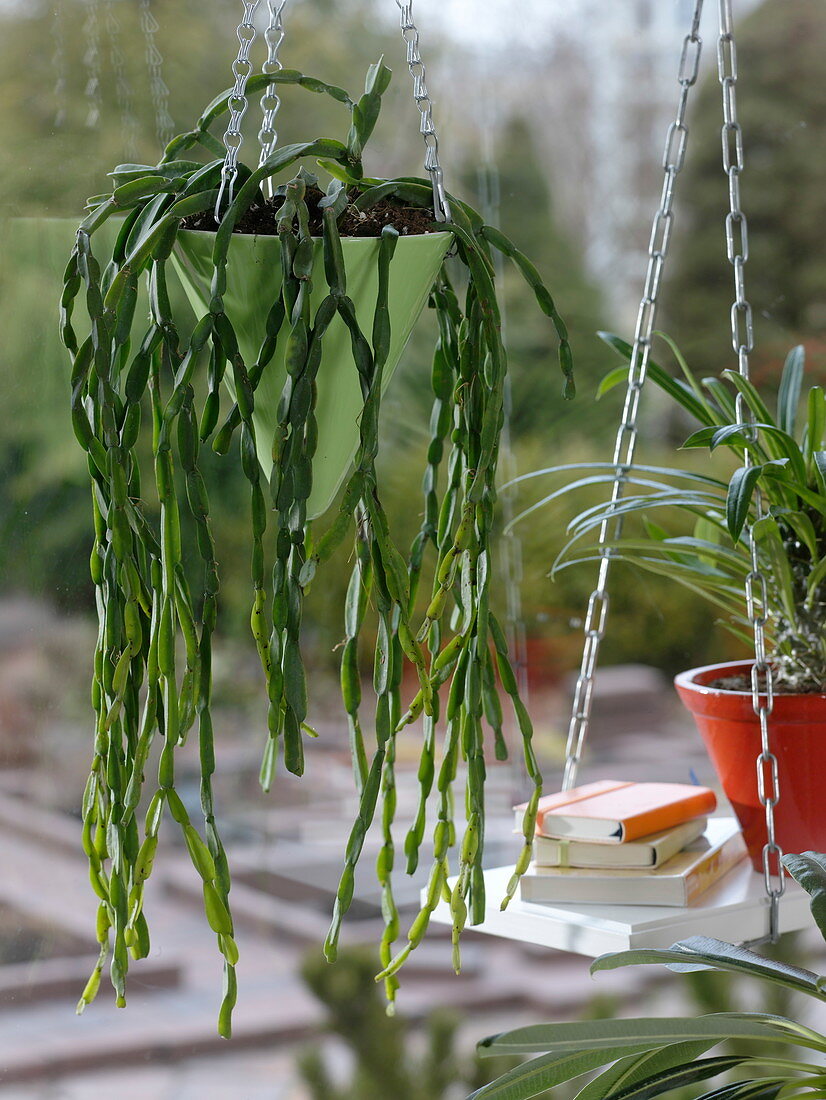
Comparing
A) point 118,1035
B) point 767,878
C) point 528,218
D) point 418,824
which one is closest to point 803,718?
point 767,878

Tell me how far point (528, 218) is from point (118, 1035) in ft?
5.58

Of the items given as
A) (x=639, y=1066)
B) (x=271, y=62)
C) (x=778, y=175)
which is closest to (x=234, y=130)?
(x=271, y=62)

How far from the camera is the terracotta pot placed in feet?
3.38

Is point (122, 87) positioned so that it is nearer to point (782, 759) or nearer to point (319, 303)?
point (319, 303)

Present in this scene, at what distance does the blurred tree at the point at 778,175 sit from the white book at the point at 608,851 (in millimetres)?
1509

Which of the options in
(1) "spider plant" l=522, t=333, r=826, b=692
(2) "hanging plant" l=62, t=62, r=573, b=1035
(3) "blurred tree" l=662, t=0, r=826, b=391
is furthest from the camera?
(3) "blurred tree" l=662, t=0, r=826, b=391

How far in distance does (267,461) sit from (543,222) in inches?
68.4

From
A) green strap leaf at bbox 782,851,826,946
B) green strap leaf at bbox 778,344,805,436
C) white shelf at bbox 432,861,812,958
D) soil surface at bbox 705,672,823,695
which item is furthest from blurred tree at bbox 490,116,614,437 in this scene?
green strap leaf at bbox 782,851,826,946

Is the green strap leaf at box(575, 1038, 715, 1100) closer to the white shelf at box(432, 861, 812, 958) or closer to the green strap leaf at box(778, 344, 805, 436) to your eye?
the white shelf at box(432, 861, 812, 958)

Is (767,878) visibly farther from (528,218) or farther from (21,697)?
(528,218)

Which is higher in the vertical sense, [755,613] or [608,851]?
[755,613]

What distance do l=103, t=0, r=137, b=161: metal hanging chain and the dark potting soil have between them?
112cm

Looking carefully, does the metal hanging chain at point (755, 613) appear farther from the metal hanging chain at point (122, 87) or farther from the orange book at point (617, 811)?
the metal hanging chain at point (122, 87)

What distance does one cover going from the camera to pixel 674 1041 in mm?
766
